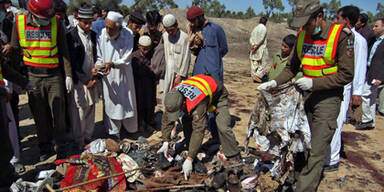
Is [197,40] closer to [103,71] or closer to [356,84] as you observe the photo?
[103,71]

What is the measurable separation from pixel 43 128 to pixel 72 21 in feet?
11.2

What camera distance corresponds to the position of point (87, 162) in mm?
3324

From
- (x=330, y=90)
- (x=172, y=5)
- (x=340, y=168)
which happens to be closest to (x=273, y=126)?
(x=330, y=90)

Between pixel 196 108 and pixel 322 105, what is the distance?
1.31 m

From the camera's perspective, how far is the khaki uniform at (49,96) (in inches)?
137

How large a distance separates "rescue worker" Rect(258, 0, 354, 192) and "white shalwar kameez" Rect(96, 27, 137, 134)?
214 centimetres

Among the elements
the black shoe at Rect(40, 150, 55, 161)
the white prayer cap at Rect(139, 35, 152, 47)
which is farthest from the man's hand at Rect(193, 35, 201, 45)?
the black shoe at Rect(40, 150, 55, 161)

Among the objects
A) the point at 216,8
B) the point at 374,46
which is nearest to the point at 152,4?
the point at 216,8

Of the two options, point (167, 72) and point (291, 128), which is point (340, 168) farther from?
point (167, 72)

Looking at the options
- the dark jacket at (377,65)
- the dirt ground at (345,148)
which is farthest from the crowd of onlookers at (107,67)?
the dark jacket at (377,65)

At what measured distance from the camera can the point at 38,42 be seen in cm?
340

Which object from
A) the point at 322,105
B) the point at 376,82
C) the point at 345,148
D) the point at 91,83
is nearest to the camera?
the point at 322,105

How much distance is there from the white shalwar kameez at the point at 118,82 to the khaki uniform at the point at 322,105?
223 centimetres

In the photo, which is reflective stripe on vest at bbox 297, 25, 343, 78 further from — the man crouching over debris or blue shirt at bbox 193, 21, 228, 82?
blue shirt at bbox 193, 21, 228, 82
